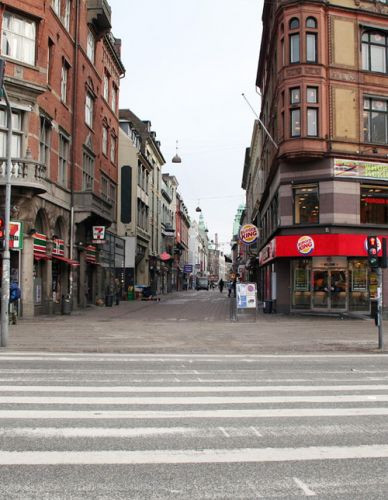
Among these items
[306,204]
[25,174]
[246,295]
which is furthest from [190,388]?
[306,204]

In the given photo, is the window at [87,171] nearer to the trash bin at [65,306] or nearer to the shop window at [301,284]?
the trash bin at [65,306]

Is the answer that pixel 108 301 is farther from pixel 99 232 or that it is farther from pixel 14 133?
pixel 14 133

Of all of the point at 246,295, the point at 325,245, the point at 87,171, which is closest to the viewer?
the point at 246,295

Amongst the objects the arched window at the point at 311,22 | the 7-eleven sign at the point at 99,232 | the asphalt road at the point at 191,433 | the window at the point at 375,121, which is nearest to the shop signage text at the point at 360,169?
the window at the point at 375,121

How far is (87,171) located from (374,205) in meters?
17.0

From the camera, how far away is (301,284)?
93.1 ft

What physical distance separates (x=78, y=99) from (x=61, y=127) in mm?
3336

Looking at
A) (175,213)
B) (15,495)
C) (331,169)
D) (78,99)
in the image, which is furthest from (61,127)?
(175,213)

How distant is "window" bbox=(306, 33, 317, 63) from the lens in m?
27.5

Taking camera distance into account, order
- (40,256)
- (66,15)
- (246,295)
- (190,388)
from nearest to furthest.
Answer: (190,388)
(246,295)
(40,256)
(66,15)

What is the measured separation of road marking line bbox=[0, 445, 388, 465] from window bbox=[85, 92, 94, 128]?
2958cm

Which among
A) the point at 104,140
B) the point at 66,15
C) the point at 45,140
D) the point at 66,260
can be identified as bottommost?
the point at 66,260

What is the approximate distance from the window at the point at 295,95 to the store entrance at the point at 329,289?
868cm

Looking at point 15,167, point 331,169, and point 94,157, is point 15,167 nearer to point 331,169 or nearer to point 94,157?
point 94,157
